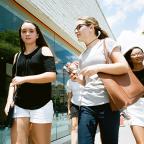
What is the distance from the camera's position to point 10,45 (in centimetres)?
665

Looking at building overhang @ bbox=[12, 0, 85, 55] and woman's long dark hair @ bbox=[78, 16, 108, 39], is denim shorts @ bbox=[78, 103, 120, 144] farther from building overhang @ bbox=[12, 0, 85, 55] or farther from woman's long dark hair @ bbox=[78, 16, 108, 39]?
building overhang @ bbox=[12, 0, 85, 55]

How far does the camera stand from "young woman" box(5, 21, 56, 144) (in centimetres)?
389

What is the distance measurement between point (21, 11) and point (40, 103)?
3.86m

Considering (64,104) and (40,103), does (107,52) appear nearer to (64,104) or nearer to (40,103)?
(40,103)

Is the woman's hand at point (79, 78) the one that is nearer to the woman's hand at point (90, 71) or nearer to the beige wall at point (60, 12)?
the woman's hand at point (90, 71)

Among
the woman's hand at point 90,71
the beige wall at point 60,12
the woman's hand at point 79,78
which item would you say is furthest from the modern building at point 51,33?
the woman's hand at point 90,71

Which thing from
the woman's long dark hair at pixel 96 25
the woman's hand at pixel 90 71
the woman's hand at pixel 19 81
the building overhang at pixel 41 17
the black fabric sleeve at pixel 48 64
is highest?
the building overhang at pixel 41 17

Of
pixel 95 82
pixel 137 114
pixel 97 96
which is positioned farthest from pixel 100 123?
pixel 137 114

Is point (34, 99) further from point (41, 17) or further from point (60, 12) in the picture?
point (60, 12)

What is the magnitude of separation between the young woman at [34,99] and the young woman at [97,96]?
36 centimetres

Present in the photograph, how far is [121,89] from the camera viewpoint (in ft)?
11.9

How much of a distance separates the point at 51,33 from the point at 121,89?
632 centimetres

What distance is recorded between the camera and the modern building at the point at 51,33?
6.51 metres

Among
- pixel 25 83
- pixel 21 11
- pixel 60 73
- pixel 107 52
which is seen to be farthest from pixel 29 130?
pixel 60 73
